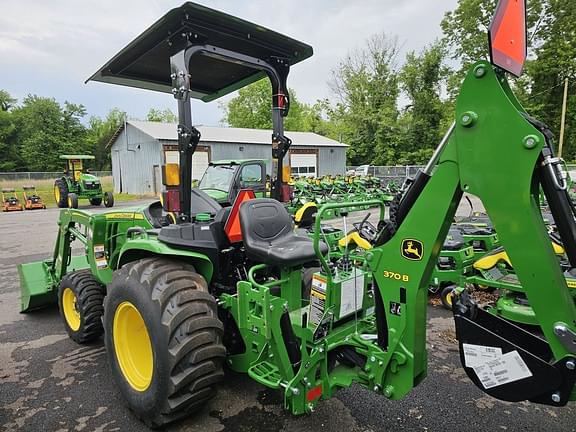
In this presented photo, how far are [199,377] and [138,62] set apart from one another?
8.31 feet

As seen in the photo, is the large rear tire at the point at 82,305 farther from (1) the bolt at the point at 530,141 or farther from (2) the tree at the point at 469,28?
(2) the tree at the point at 469,28

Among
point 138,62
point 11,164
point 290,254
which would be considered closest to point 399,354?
point 290,254

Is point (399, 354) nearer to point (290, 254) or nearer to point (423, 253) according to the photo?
point (423, 253)

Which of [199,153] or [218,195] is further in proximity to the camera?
[199,153]

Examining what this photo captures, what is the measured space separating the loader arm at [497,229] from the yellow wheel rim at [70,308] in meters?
3.49

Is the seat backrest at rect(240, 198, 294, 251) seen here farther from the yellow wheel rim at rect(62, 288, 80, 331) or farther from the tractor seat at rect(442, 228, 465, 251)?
the tractor seat at rect(442, 228, 465, 251)

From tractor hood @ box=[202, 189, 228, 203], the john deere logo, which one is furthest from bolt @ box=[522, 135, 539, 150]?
tractor hood @ box=[202, 189, 228, 203]

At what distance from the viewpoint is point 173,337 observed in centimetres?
226

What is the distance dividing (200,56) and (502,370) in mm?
2837

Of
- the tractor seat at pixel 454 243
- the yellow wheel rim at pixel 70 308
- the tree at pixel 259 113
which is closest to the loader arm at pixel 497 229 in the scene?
the tractor seat at pixel 454 243

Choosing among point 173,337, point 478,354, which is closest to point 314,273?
point 173,337

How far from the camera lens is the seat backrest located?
2.66 metres

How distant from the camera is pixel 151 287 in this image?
2.40 m

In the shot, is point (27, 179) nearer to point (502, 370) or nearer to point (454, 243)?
point (454, 243)
